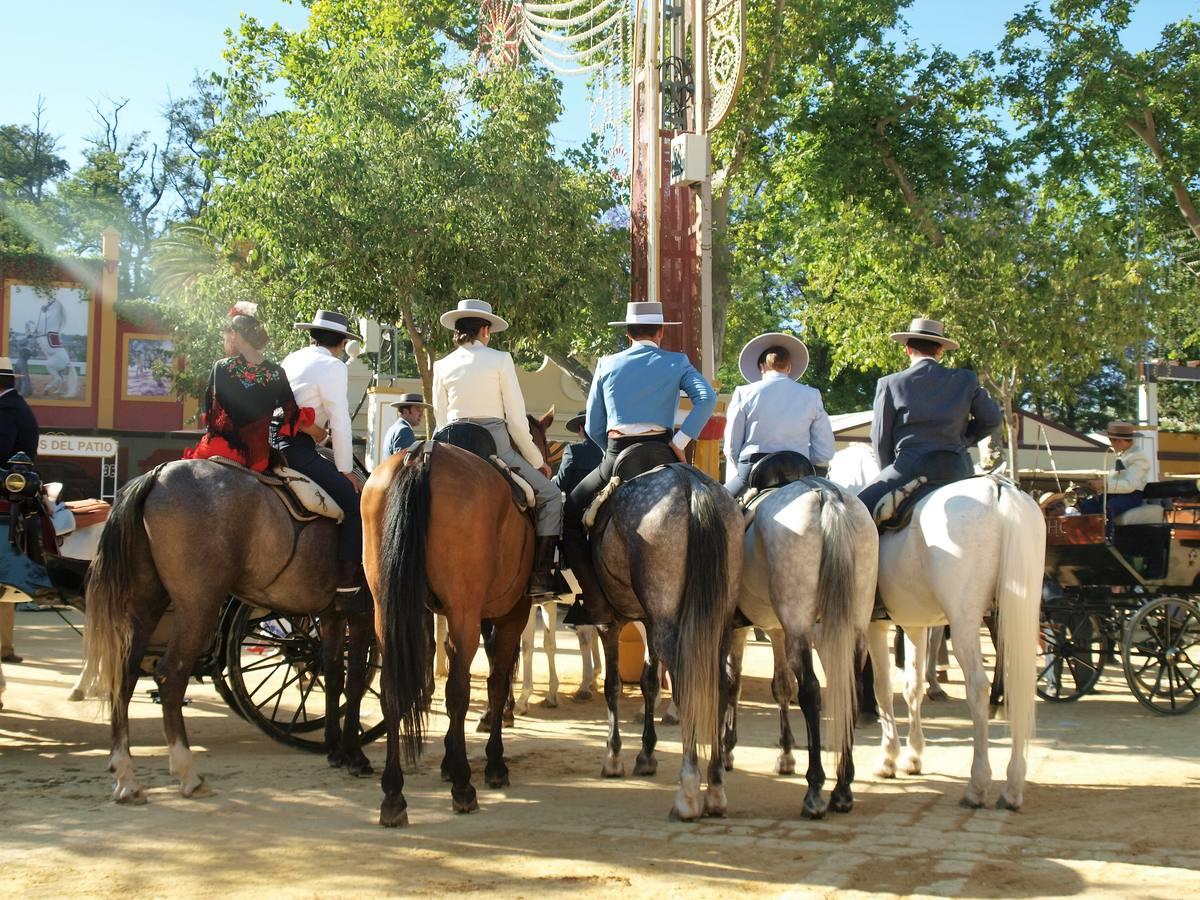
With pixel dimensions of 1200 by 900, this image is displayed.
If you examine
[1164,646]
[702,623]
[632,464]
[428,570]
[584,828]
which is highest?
[632,464]

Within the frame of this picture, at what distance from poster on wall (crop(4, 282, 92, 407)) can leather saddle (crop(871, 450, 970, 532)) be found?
34246 millimetres

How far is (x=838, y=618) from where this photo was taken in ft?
21.9

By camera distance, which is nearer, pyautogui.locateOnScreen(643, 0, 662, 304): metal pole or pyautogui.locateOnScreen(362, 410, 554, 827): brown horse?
pyautogui.locateOnScreen(362, 410, 554, 827): brown horse

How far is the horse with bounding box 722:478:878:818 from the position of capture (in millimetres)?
6555

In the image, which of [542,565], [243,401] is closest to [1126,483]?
[542,565]

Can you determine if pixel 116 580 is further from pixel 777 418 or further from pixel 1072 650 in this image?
pixel 1072 650

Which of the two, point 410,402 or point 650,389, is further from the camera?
point 410,402

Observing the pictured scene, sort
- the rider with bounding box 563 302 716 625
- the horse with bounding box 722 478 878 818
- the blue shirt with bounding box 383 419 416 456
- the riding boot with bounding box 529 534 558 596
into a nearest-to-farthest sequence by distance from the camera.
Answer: the horse with bounding box 722 478 878 818, the rider with bounding box 563 302 716 625, the riding boot with bounding box 529 534 558 596, the blue shirt with bounding box 383 419 416 456

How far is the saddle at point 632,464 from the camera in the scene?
23.1 ft

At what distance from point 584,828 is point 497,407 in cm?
248

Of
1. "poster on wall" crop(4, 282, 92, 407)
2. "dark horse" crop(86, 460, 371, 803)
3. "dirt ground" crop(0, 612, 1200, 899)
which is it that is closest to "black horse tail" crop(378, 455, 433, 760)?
"dirt ground" crop(0, 612, 1200, 899)

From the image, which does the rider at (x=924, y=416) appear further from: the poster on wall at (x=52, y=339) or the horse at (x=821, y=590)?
the poster on wall at (x=52, y=339)

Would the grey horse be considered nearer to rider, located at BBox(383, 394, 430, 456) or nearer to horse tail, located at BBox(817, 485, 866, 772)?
horse tail, located at BBox(817, 485, 866, 772)

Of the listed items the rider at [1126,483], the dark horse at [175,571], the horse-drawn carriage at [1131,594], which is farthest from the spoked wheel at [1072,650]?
the dark horse at [175,571]
